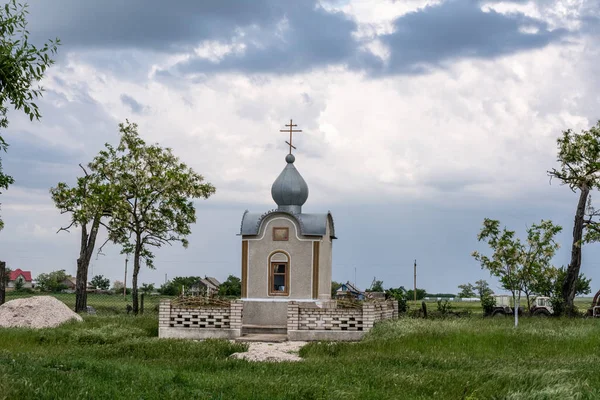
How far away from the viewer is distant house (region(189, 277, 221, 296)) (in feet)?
87.2

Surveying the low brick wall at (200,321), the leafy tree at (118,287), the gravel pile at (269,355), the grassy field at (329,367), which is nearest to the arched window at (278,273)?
the low brick wall at (200,321)

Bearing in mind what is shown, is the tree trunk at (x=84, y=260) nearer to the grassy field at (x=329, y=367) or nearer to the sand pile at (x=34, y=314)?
the sand pile at (x=34, y=314)

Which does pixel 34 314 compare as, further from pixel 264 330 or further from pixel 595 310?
pixel 595 310

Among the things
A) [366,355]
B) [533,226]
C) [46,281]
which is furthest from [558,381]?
[46,281]

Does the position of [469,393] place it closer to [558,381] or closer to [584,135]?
[558,381]

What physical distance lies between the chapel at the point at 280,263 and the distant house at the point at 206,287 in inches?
53.5

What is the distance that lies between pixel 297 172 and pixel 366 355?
11830mm

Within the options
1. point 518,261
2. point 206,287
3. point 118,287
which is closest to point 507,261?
point 518,261

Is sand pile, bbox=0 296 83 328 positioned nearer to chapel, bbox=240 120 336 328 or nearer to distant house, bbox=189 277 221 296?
distant house, bbox=189 277 221 296

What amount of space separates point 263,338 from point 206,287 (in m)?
15.9

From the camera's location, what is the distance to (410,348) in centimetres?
1948

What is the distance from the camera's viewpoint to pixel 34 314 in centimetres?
2584

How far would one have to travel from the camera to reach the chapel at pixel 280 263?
2614cm

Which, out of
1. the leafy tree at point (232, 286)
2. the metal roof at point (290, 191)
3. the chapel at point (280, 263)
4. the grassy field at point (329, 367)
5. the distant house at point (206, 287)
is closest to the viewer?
the grassy field at point (329, 367)
